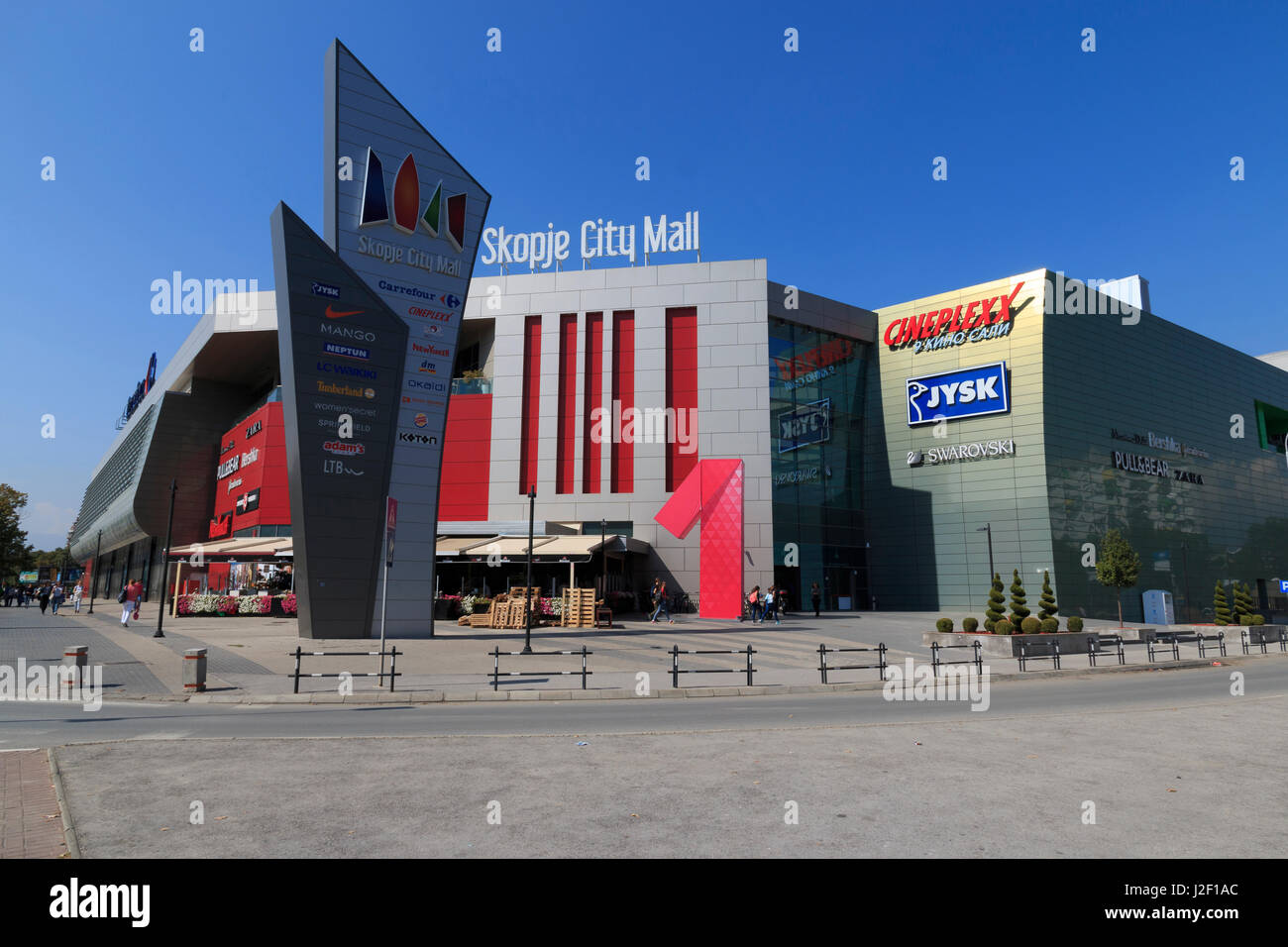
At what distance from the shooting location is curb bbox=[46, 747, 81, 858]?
18.4 feet

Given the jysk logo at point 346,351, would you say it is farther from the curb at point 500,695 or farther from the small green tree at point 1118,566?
the small green tree at point 1118,566

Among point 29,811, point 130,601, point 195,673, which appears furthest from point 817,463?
point 29,811

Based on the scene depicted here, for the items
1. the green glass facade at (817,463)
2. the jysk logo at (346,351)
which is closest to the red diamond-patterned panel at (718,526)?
the green glass facade at (817,463)

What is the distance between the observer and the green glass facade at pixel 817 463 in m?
47.8

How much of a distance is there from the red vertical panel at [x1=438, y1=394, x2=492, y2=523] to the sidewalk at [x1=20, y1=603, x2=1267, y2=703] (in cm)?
1423

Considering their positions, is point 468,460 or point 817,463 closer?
point 468,460

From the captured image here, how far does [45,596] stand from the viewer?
47.8 metres

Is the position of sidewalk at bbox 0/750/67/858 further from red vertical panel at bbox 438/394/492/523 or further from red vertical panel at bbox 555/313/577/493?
red vertical panel at bbox 438/394/492/523

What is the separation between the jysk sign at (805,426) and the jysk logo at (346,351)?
28.0m

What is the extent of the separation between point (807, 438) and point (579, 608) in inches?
854

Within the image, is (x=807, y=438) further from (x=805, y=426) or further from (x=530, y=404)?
(x=530, y=404)

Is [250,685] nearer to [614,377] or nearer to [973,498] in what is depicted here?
[614,377]

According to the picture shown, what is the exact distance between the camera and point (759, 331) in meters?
46.8

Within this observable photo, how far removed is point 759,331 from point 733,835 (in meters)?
43.0
